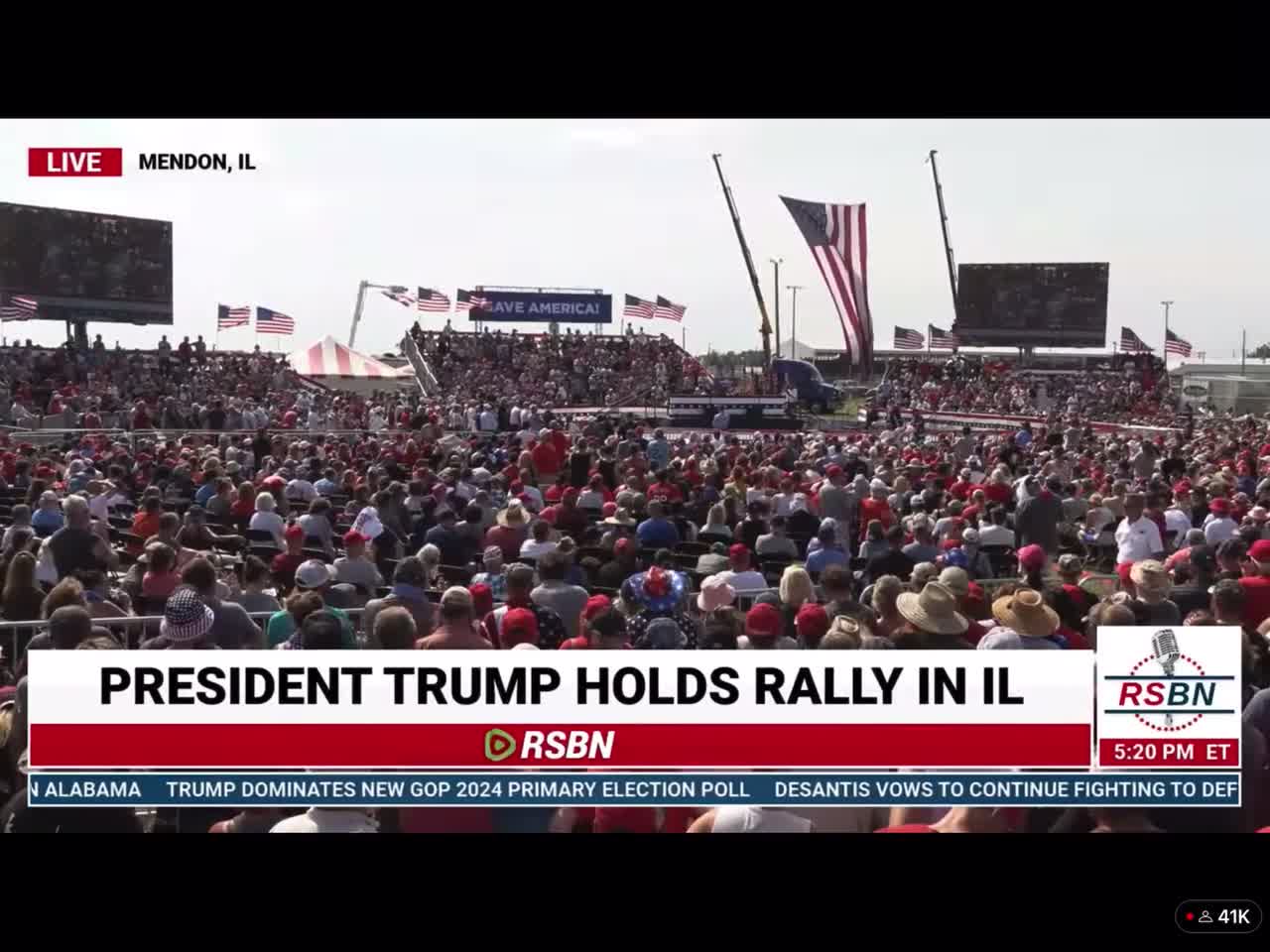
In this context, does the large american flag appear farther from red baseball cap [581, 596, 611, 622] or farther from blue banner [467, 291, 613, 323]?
blue banner [467, 291, 613, 323]

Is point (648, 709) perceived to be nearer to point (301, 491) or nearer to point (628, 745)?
point (628, 745)

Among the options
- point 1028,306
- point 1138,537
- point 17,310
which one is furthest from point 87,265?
point 1028,306

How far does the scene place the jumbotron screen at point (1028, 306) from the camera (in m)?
43.1

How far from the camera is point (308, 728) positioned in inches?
216

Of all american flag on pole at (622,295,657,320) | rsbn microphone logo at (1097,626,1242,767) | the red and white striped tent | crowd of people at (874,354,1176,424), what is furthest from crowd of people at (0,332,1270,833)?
american flag on pole at (622,295,657,320)

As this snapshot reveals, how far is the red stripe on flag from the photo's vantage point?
539 centimetres

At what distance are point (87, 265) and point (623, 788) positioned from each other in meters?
25.5

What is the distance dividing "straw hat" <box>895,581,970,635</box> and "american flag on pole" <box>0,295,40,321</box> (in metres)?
21.9

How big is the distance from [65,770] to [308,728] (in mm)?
951

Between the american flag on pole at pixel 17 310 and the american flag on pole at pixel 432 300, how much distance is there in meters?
7.36

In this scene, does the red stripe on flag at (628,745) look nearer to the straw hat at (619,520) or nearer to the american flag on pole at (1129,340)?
the straw hat at (619,520)
